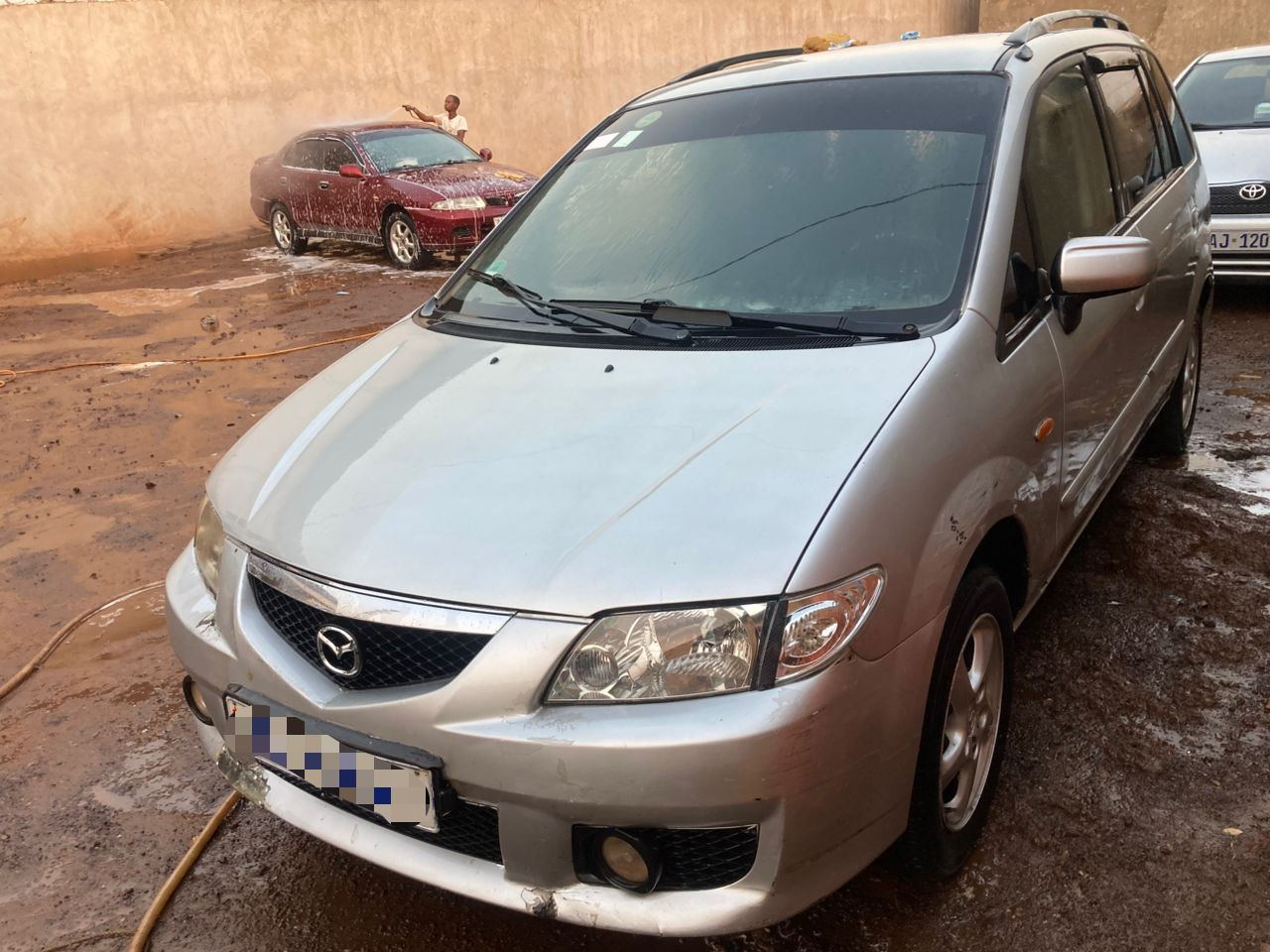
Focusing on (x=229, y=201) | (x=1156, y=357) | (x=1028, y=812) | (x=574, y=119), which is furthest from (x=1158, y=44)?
(x=1028, y=812)

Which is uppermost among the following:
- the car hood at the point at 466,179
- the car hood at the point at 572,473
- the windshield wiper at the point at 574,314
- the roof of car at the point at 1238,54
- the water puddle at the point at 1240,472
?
the roof of car at the point at 1238,54

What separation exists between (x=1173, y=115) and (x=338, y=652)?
4125 mm

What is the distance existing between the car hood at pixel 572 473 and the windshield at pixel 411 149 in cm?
964

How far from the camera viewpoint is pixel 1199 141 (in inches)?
292

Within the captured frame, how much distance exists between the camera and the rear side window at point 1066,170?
282cm

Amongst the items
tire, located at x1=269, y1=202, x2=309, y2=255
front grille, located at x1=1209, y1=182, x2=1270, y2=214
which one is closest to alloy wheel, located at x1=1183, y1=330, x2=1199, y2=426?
front grille, located at x1=1209, y1=182, x2=1270, y2=214

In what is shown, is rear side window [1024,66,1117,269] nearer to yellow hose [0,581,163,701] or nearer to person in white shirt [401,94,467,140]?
yellow hose [0,581,163,701]

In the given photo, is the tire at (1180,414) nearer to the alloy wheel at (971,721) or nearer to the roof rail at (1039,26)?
the roof rail at (1039,26)

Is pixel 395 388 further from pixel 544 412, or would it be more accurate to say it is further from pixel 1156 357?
pixel 1156 357

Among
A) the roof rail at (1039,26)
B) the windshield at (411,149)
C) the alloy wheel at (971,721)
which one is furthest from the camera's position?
the windshield at (411,149)

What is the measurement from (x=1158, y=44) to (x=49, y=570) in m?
19.9

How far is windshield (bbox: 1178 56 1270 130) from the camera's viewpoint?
7.62 metres

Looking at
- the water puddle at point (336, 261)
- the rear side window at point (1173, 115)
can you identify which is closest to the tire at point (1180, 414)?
the rear side window at point (1173, 115)

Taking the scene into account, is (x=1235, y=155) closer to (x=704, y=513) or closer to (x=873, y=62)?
(x=873, y=62)
